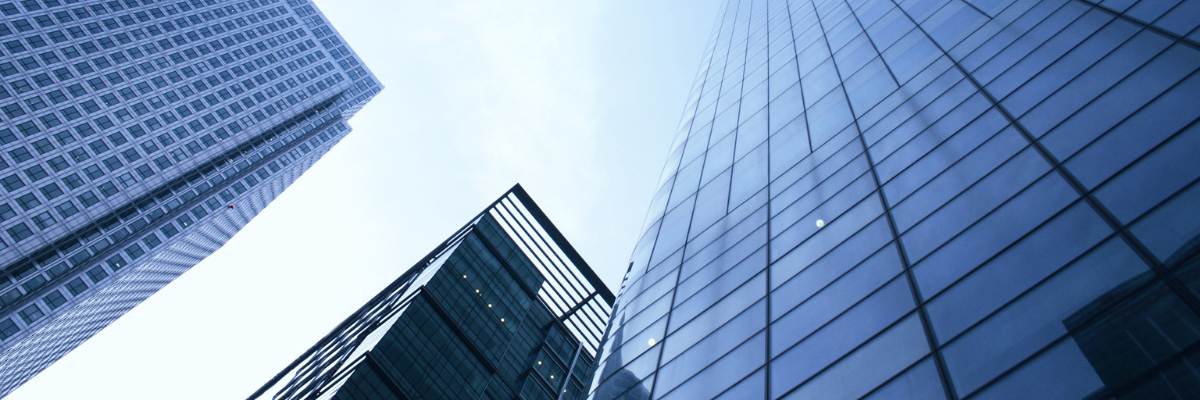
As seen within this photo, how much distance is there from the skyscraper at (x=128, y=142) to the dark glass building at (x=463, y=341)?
41.4m

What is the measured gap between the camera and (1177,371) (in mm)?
7414

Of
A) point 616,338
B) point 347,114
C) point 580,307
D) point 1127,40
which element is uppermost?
point 347,114

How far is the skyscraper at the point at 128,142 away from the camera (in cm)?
8338

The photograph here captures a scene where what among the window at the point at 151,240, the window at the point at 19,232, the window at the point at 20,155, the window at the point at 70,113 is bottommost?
the window at the point at 151,240

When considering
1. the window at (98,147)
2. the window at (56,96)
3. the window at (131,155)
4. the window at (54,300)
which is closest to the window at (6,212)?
the window at (54,300)

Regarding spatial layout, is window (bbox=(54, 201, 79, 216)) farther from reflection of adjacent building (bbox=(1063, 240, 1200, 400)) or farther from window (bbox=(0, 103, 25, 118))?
reflection of adjacent building (bbox=(1063, 240, 1200, 400))

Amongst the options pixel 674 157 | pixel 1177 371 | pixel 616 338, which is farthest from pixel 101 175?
pixel 1177 371

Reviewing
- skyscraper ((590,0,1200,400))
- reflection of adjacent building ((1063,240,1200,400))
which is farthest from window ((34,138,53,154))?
reflection of adjacent building ((1063,240,1200,400))

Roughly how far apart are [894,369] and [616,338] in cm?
1188

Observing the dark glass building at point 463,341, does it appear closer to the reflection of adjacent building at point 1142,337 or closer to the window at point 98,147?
the reflection of adjacent building at point 1142,337

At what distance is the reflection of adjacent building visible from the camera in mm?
7461

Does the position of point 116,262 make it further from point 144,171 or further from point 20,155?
point 20,155

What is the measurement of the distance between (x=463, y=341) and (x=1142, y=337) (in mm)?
45764

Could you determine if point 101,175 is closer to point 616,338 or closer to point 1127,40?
point 616,338
